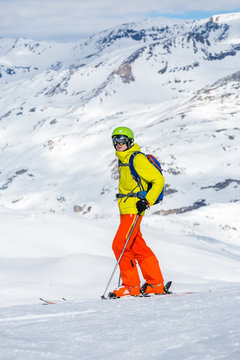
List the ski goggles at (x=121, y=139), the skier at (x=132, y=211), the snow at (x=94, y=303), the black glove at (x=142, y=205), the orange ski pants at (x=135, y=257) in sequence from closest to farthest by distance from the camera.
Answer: the snow at (x=94, y=303)
the black glove at (x=142, y=205)
the skier at (x=132, y=211)
the ski goggles at (x=121, y=139)
the orange ski pants at (x=135, y=257)

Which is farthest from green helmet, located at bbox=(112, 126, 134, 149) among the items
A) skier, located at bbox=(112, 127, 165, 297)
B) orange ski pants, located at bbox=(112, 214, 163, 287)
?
orange ski pants, located at bbox=(112, 214, 163, 287)

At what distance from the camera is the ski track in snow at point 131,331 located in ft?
11.2

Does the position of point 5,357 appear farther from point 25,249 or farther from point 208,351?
point 25,249

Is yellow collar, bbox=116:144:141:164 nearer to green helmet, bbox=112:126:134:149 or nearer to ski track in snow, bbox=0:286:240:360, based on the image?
green helmet, bbox=112:126:134:149

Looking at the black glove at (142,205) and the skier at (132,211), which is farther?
the skier at (132,211)

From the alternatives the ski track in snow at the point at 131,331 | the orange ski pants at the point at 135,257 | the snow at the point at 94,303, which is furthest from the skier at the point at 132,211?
the ski track in snow at the point at 131,331

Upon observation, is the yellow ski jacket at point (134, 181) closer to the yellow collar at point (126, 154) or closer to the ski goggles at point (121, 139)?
the yellow collar at point (126, 154)

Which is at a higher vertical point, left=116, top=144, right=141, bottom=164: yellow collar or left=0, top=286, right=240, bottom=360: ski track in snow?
left=116, top=144, right=141, bottom=164: yellow collar

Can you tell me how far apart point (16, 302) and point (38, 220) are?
7.24 m

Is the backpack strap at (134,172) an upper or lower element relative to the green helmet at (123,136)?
lower

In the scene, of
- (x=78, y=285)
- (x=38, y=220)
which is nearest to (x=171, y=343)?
(x=78, y=285)

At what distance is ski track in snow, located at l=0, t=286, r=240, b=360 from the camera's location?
3.40 m

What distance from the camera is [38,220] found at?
53.7ft

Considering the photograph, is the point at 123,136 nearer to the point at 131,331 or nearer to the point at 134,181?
the point at 134,181
